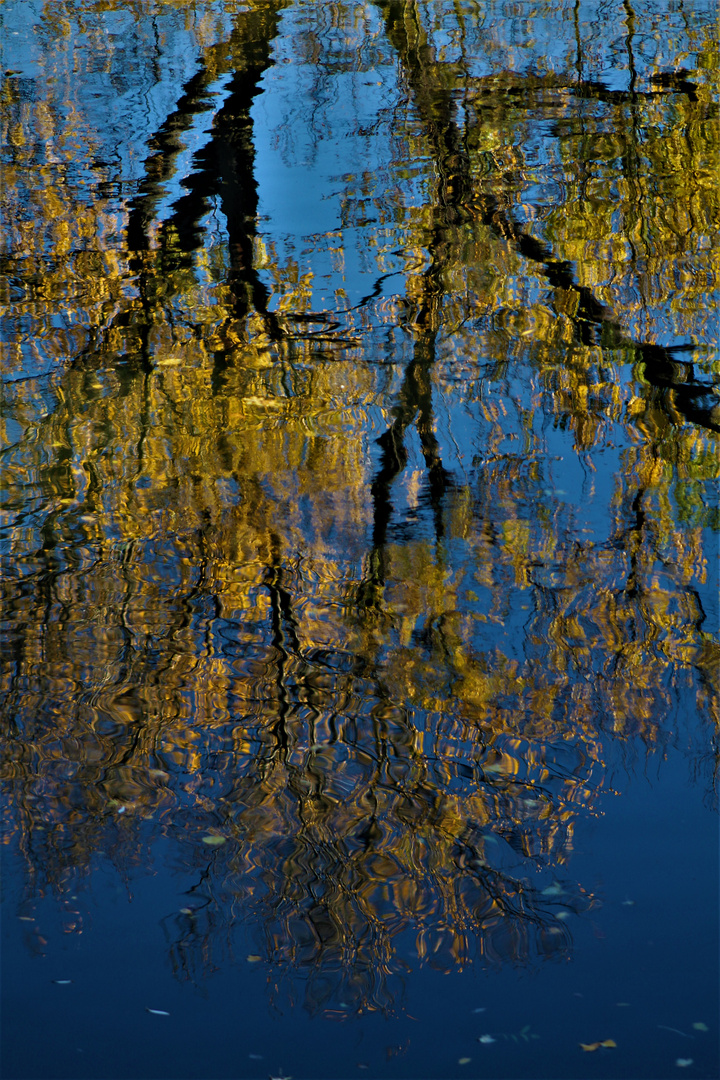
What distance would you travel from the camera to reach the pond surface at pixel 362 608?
3.61 metres

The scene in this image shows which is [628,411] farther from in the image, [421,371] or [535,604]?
[535,604]

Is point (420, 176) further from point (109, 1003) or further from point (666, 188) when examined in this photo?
point (109, 1003)

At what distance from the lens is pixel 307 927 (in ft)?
12.4

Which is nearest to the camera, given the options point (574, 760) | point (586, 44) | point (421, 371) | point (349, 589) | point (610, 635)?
point (574, 760)

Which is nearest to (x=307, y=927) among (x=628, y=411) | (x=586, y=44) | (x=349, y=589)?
(x=349, y=589)

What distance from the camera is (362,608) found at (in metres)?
5.30

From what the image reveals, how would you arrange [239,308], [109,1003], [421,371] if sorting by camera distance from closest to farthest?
[109,1003] → [421,371] → [239,308]

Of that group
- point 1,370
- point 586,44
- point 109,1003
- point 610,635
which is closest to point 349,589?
point 610,635

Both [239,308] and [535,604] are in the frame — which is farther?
[239,308]

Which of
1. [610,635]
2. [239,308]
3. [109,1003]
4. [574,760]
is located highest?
[239,308]

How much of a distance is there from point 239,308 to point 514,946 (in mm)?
5910

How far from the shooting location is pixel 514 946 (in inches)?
146

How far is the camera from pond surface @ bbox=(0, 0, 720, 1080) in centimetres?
361

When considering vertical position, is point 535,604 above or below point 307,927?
above
